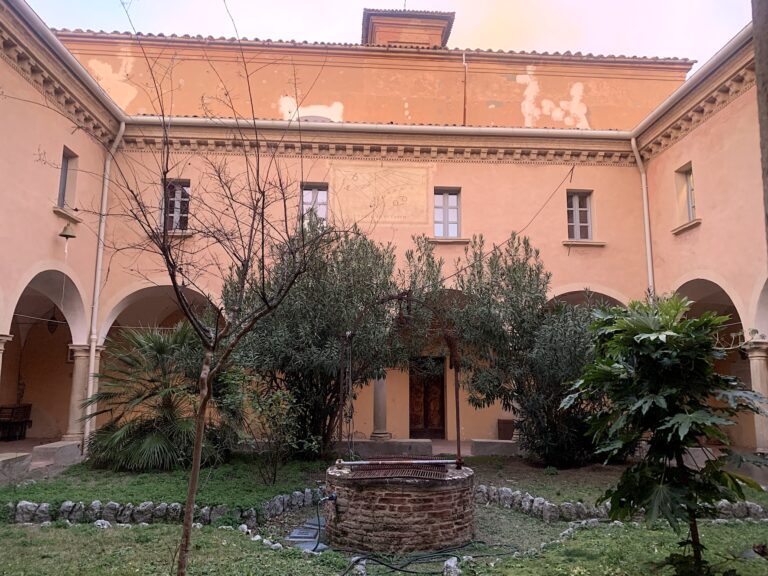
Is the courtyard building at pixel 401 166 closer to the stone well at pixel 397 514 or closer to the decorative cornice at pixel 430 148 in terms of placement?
the decorative cornice at pixel 430 148

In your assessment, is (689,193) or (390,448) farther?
(689,193)

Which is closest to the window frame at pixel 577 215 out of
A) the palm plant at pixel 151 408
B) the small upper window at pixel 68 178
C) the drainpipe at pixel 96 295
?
the palm plant at pixel 151 408

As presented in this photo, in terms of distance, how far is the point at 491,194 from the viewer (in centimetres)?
1343

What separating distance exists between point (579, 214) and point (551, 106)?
12.8ft

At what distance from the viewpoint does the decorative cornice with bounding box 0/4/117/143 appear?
29.9 ft

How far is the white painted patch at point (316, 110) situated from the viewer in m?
15.0

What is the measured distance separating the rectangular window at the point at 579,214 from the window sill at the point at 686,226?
6.12ft

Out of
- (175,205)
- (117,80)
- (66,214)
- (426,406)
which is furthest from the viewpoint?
(426,406)

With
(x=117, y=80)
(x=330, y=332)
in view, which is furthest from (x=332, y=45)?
(x=330, y=332)

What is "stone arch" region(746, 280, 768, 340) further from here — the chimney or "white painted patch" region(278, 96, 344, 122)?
the chimney

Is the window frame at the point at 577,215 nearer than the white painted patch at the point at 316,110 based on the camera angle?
Yes

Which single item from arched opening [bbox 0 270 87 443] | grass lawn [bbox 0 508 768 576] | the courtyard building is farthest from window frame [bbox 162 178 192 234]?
arched opening [bbox 0 270 87 443]

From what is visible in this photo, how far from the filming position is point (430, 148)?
13.3 meters

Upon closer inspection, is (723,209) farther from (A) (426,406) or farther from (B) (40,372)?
(B) (40,372)
